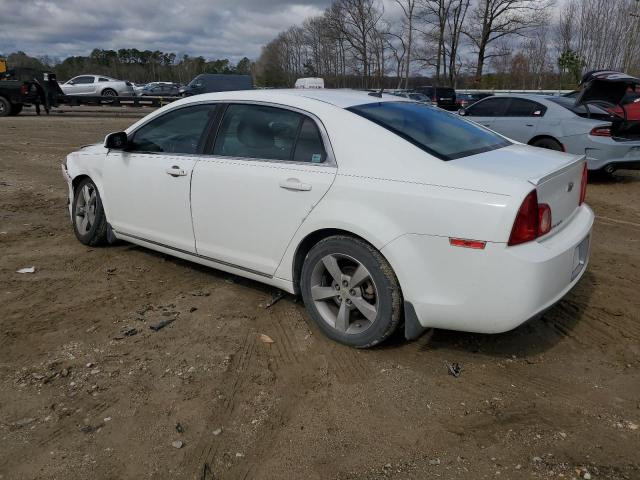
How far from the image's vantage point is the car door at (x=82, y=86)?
30.5m

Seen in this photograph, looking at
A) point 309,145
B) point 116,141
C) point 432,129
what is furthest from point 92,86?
point 432,129

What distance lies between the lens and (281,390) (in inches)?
118

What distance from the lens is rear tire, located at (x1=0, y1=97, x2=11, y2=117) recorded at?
69.5ft

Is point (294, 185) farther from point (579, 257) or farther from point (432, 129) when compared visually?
point (579, 257)

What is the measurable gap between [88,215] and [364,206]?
3.34 metres

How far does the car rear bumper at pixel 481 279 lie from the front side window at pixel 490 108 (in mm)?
7508

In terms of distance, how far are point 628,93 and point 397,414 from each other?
9636mm

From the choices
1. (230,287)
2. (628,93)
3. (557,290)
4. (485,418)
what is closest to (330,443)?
(485,418)

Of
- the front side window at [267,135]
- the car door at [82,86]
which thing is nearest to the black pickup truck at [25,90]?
the car door at [82,86]

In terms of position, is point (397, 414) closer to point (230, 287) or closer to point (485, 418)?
point (485, 418)

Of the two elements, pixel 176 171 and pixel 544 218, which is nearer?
pixel 544 218

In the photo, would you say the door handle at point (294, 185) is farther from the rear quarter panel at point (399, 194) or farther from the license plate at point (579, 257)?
the license plate at point (579, 257)

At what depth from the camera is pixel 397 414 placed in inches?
109

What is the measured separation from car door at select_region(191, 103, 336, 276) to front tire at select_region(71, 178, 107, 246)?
1.54 m
